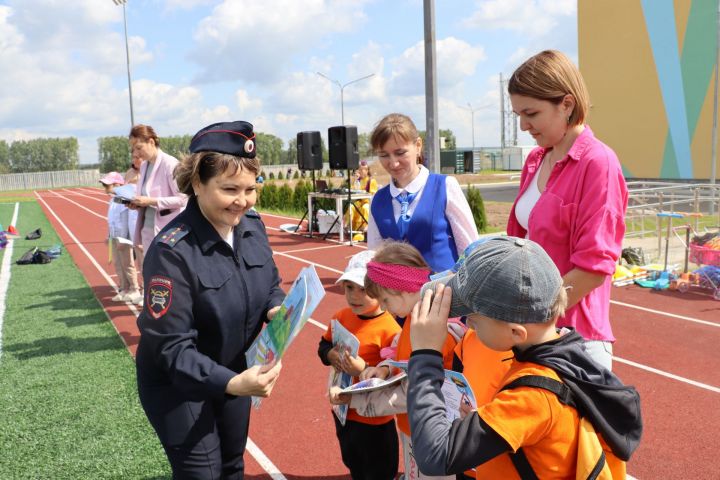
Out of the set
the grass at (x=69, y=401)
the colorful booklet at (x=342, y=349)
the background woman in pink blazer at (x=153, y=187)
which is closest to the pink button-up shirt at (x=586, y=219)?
the colorful booklet at (x=342, y=349)

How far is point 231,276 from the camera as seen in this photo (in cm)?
204

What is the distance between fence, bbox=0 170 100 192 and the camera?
69.3 m

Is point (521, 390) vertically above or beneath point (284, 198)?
above

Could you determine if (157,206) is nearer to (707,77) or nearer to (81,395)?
(81,395)

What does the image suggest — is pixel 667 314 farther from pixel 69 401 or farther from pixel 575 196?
pixel 69 401

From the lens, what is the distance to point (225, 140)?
6.52ft

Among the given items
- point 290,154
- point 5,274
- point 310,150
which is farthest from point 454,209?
point 290,154

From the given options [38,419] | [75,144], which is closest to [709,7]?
[38,419]

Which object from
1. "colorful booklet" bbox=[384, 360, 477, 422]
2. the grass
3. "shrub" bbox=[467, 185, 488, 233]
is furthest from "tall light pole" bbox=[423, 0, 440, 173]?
"colorful booklet" bbox=[384, 360, 477, 422]

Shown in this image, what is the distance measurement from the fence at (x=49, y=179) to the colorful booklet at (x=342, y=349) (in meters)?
74.0

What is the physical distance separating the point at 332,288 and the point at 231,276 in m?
6.95

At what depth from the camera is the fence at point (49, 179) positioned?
69312 mm

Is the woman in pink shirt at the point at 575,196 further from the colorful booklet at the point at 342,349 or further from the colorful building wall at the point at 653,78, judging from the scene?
the colorful building wall at the point at 653,78

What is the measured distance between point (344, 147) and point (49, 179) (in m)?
68.0
